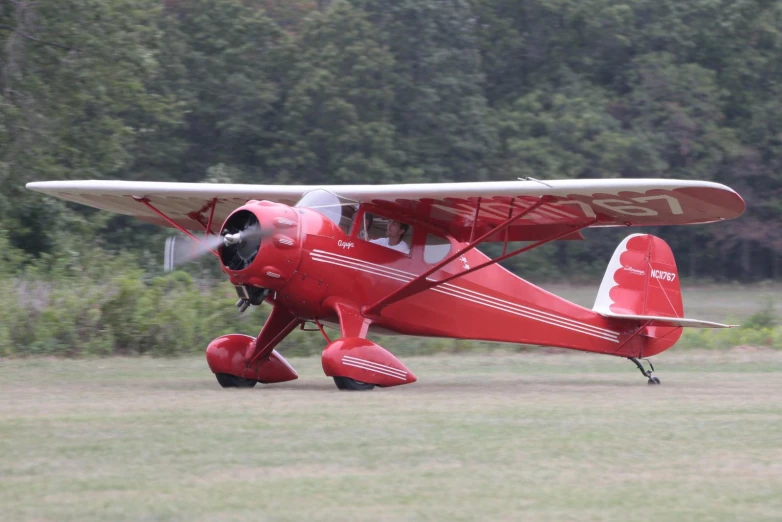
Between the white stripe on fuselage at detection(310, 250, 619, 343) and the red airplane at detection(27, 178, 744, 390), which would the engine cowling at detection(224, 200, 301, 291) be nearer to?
the red airplane at detection(27, 178, 744, 390)

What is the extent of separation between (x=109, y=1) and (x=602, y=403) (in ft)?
58.0

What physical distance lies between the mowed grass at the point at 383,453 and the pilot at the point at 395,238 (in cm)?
162

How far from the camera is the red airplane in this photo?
10.1 meters

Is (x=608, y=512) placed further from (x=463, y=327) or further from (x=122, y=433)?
(x=463, y=327)

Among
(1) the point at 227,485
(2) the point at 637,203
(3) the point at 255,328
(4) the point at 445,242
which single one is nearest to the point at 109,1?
(3) the point at 255,328

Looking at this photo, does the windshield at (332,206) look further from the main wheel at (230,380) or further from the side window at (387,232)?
the main wheel at (230,380)

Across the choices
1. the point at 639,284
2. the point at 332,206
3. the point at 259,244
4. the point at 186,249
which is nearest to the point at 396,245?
the point at 332,206

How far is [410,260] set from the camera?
1148 cm

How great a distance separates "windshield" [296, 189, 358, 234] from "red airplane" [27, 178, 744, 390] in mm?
13

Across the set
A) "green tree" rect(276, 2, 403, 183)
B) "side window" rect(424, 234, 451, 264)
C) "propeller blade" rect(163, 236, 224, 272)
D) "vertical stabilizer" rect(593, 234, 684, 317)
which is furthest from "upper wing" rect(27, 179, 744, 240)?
"green tree" rect(276, 2, 403, 183)

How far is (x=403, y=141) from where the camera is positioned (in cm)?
4075

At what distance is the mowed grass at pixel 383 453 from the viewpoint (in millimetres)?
5184

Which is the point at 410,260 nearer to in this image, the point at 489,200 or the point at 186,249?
the point at 489,200

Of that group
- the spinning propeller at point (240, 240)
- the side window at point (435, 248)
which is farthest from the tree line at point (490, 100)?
the spinning propeller at point (240, 240)
